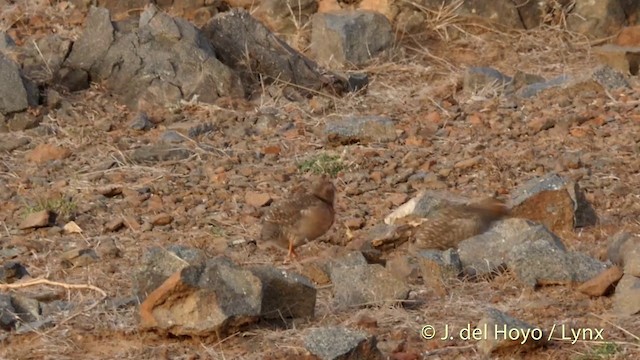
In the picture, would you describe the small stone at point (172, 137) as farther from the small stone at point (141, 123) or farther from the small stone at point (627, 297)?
the small stone at point (627, 297)

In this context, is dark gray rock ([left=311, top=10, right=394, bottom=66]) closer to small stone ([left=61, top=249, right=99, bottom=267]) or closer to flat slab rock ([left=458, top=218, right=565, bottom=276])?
small stone ([left=61, top=249, right=99, bottom=267])

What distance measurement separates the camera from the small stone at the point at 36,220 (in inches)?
312

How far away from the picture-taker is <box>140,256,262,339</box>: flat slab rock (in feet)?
18.4

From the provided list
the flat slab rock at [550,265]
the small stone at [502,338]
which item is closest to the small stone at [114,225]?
the flat slab rock at [550,265]

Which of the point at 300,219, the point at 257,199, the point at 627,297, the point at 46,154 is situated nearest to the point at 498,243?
the point at 627,297

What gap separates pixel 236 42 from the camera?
10789mm

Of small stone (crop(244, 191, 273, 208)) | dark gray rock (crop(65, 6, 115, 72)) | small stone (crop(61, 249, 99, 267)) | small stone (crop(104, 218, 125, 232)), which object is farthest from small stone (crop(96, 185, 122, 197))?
dark gray rock (crop(65, 6, 115, 72))

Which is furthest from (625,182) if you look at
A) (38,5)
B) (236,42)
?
(38,5)

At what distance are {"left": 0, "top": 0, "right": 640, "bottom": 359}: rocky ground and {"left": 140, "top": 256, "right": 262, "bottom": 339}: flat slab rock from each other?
88mm

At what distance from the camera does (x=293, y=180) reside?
8703 millimetres

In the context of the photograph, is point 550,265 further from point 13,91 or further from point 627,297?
point 13,91

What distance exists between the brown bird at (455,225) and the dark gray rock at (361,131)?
2.14 meters

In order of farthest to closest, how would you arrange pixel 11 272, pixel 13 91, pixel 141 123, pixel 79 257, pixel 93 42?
pixel 93 42 → pixel 13 91 → pixel 141 123 → pixel 79 257 → pixel 11 272

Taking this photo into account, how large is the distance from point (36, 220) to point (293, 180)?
1.64m
